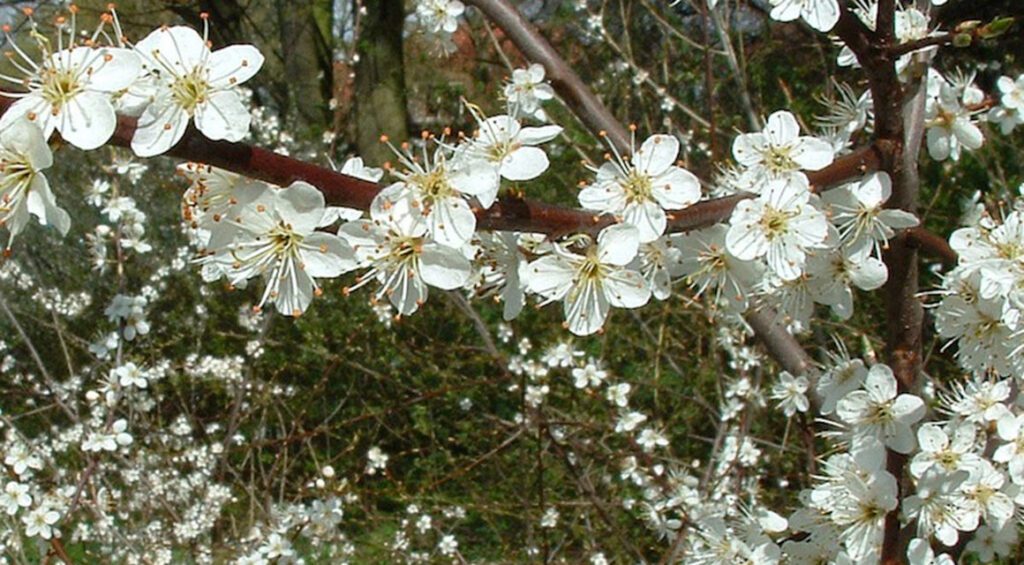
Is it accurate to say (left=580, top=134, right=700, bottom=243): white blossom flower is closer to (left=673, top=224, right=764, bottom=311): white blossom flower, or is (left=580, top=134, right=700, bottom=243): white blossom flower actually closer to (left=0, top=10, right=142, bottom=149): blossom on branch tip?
(left=673, top=224, right=764, bottom=311): white blossom flower

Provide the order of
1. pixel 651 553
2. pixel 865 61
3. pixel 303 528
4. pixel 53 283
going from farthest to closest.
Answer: pixel 53 283
pixel 651 553
pixel 303 528
pixel 865 61

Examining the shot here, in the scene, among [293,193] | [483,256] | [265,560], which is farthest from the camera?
[265,560]

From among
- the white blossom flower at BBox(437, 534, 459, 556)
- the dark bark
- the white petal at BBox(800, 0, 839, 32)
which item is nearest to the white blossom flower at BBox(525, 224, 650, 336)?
the white petal at BBox(800, 0, 839, 32)

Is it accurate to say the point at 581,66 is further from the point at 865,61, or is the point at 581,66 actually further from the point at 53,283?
the point at 865,61

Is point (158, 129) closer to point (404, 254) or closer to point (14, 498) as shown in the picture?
point (404, 254)

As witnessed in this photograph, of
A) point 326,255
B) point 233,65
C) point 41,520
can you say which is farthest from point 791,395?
point 41,520

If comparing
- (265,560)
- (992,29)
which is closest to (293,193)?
(992,29)

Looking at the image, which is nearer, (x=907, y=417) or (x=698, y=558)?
(x=907, y=417)
